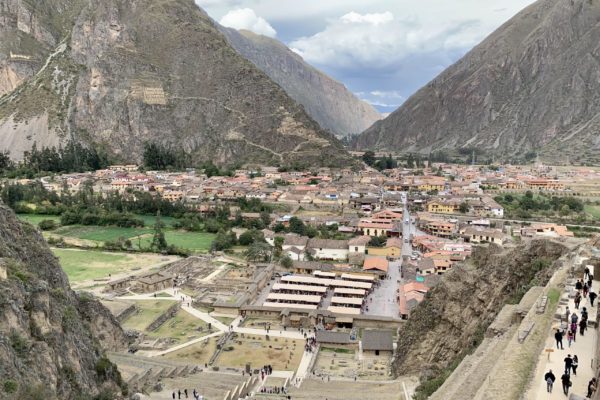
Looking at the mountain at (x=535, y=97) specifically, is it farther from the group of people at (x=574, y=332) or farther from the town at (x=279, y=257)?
the group of people at (x=574, y=332)

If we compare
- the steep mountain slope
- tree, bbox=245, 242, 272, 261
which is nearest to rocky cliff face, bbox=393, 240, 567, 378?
the steep mountain slope

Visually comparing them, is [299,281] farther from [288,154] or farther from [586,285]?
[288,154]

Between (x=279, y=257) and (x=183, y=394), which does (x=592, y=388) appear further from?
(x=279, y=257)

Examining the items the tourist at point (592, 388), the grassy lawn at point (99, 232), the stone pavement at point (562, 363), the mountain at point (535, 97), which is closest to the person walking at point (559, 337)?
the stone pavement at point (562, 363)

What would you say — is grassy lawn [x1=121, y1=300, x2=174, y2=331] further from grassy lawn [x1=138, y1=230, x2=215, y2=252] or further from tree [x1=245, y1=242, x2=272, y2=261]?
grassy lawn [x1=138, y1=230, x2=215, y2=252]

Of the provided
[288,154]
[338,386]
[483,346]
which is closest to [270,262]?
[338,386]

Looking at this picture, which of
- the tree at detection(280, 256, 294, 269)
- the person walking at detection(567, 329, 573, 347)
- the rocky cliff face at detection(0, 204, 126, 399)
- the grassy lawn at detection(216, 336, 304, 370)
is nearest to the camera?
the person walking at detection(567, 329, 573, 347)
